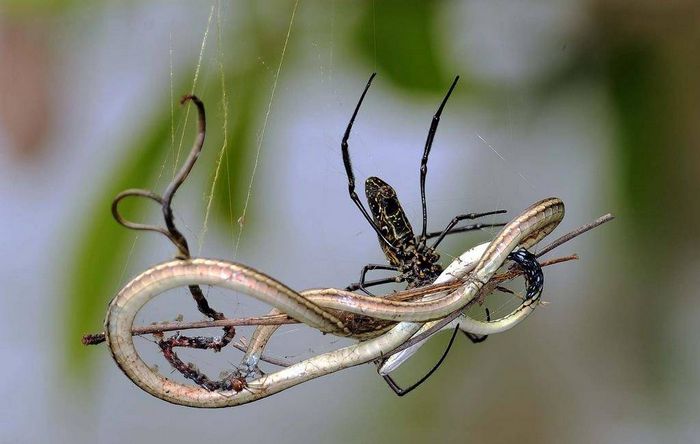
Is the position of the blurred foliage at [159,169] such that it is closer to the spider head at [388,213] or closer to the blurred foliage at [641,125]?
the spider head at [388,213]

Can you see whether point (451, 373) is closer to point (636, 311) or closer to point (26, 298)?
point (636, 311)

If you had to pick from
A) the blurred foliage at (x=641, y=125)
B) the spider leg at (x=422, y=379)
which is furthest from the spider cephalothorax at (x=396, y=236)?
the blurred foliage at (x=641, y=125)

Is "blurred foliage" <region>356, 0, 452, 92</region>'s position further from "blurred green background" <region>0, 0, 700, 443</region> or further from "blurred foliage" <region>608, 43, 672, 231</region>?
"blurred foliage" <region>608, 43, 672, 231</region>

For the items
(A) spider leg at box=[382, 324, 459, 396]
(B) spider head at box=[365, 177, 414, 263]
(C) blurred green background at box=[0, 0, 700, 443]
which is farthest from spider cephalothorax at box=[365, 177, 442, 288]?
(C) blurred green background at box=[0, 0, 700, 443]

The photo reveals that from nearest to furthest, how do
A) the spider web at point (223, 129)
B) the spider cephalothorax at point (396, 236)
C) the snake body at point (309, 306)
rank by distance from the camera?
the snake body at point (309, 306)
the spider cephalothorax at point (396, 236)
the spider web at point (223, 129)

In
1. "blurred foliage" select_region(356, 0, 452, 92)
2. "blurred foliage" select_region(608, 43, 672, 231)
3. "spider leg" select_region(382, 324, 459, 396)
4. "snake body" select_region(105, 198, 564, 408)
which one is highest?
"blurred foliage" select_region(356, 0, 452, 92)

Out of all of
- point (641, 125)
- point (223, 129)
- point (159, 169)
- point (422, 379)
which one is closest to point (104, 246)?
point (159, 169)

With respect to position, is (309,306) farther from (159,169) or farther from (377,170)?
(377,170)

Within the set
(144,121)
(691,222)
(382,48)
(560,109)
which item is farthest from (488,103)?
(144,121)
